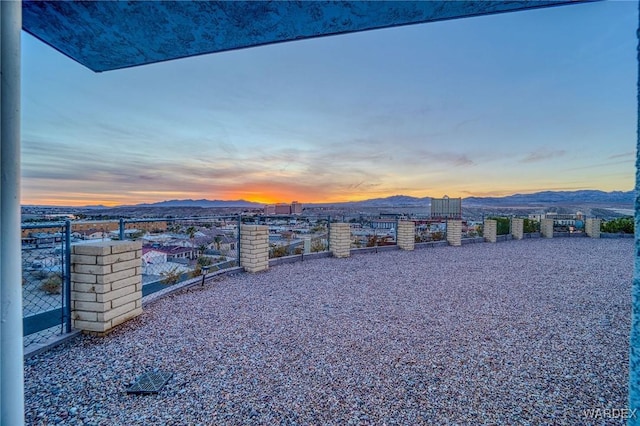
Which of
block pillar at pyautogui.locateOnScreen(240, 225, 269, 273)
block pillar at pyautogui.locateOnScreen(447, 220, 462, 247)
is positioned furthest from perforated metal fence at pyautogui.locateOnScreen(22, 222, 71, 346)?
block pillar at pyautogui.locateOnScreen(447, 220, 462, 247)

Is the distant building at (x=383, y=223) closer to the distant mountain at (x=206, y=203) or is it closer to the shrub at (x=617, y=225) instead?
the distant mountain at (x=206, y=203)

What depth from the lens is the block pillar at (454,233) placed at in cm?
1113

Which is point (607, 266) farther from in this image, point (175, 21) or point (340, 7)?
point (175, 21)

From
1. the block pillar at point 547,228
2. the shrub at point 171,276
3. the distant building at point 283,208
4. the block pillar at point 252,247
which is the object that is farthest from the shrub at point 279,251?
the block pillar at point 547,228

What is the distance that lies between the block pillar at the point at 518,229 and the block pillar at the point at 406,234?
23.2 ft

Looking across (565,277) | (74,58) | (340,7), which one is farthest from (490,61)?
(74,58)

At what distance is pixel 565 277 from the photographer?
20.9 ft

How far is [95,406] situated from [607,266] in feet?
36.0

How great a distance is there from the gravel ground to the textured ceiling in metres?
2.53

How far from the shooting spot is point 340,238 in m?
8.34

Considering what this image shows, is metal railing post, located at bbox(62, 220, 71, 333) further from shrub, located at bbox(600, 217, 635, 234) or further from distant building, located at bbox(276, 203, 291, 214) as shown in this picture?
shrub, located at bbox(600, 217, 635, 234)

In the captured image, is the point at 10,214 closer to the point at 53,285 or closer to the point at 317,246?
the point at 53,285

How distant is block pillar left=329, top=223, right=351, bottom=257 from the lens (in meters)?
8.32

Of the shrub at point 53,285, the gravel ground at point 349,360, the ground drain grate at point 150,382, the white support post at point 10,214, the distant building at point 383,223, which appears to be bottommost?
the gravel ground at point 349,360
